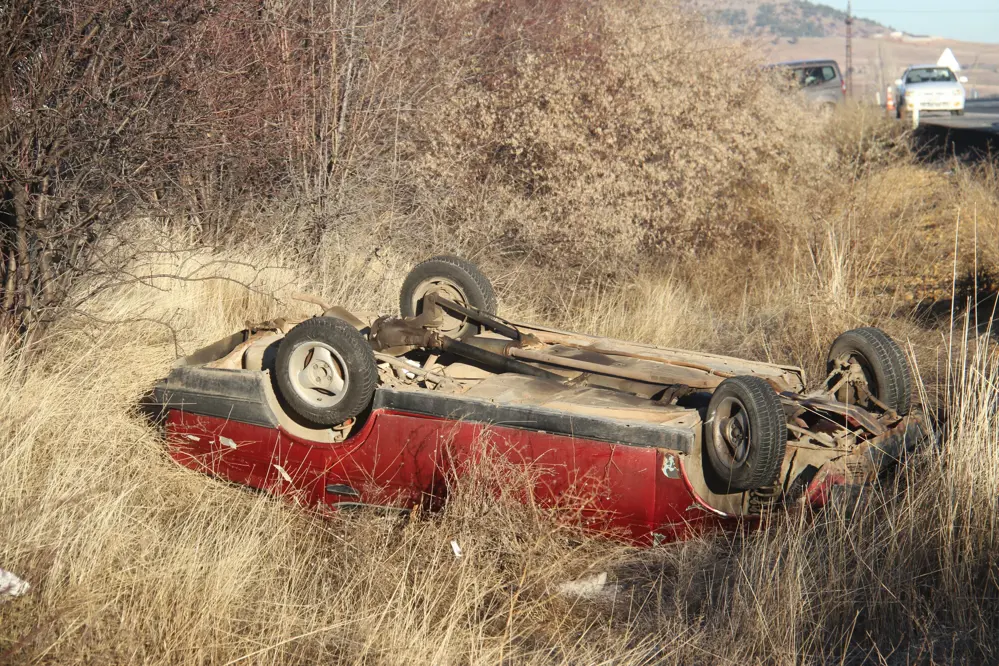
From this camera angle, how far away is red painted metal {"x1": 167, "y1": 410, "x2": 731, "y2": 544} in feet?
14.3

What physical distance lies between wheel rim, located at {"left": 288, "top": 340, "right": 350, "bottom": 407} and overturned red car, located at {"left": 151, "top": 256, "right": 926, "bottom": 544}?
0.04 feet

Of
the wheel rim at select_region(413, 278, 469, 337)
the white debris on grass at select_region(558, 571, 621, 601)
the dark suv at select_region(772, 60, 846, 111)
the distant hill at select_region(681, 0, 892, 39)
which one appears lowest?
the white debris on grass at select_region(558, 571, 621, 601)

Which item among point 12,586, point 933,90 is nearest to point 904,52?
point 933,90

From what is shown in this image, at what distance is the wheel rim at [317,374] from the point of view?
5.06 meters

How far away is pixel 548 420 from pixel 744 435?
35.2 inches

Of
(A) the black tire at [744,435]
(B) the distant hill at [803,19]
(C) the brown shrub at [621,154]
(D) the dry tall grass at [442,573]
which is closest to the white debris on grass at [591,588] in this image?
(D) the dry tall grass at [442,573]

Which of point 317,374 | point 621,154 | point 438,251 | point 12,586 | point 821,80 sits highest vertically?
point 821,80

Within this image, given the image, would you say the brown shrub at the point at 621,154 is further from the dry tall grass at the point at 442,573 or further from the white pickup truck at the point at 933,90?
the white pickup truck at the point at 933,90

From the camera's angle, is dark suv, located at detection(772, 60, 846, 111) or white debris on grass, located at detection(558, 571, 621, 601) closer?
white debris on grass, located at detection(558, 571, 621, 601)

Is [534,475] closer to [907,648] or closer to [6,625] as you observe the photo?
[907,648]

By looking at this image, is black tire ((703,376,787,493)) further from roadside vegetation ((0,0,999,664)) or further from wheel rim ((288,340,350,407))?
wheel rim ((288,340,350,407))

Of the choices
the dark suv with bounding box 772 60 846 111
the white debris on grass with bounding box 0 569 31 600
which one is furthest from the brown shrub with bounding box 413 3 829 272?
the dark suv with bounding box 772 60 846 111

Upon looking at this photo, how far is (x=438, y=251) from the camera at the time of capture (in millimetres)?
9734

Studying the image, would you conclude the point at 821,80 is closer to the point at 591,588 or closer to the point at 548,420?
the point at 548,420
